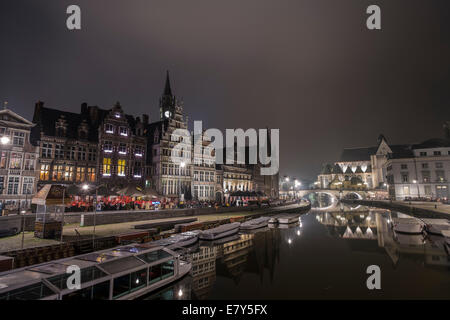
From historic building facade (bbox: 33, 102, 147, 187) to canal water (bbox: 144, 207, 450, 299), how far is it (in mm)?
23784

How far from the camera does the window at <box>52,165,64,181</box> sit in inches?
1420

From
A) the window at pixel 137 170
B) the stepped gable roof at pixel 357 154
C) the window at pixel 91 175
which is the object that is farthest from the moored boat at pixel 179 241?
the stepped gable roof at pixel 357 154

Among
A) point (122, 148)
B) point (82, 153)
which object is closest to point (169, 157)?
point (122, 148)

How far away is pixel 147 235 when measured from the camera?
2097cm

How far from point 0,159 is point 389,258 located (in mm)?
43999

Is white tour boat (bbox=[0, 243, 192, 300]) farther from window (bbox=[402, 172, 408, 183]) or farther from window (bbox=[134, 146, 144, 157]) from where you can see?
window (bbox=[402, 172, 408, 183])

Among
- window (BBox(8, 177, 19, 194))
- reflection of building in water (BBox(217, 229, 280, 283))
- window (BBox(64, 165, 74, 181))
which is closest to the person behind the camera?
reflection of building in water (BBox(217, 229, 280, 283))

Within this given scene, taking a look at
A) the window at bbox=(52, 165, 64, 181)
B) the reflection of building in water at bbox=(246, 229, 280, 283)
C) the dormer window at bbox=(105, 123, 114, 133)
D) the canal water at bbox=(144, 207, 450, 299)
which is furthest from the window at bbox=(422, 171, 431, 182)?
the window at bbox=(52, 165, 64, 181)

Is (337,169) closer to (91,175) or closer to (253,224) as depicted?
(253,224)

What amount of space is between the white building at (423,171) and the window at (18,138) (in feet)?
292

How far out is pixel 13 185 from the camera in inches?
1259

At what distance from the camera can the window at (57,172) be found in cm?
3606

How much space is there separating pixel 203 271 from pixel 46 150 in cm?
3185

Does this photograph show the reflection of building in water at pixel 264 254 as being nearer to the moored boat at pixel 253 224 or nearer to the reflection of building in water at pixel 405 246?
the moored boat at pixel 253 224
